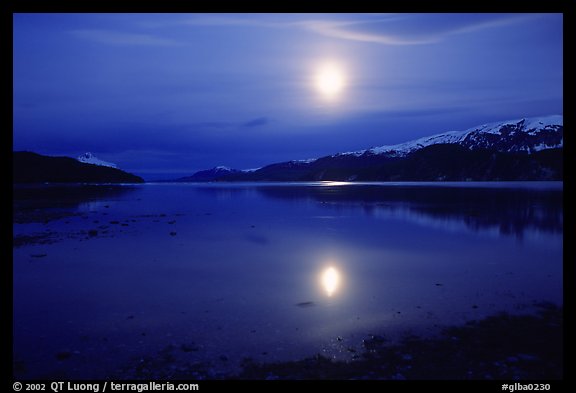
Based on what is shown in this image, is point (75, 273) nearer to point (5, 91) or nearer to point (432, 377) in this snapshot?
point (5, 91)

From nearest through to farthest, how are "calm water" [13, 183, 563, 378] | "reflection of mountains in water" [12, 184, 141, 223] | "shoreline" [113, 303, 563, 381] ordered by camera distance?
1. "shoreline" [113, 303, 563, 381]
2. "calm water" [13, 183, 563, 378]
3. "reflection of mountains in water" [12, 184, 141, 223]

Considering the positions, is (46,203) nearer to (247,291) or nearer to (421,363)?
(247,291)

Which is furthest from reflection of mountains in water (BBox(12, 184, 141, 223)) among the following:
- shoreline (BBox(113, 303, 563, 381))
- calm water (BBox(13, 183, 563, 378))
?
shoreline (BBox(113, 303, 563, 381))

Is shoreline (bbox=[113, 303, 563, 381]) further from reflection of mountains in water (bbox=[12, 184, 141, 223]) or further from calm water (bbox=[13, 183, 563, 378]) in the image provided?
reflection of mountains in water (bbox=[12, 184, 141, 223])

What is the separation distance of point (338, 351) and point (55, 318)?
11.1 metres

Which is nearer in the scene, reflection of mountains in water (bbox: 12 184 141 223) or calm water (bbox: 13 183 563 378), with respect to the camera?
calm water (bbox: 13 183 563 378)

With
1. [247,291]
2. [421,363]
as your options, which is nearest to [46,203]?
[247,291]

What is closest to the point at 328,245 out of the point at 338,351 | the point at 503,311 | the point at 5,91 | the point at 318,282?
the point at 318,282

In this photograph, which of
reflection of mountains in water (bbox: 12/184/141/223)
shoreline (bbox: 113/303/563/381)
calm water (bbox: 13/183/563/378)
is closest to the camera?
shoreline (bbox: 113/303/563/381)

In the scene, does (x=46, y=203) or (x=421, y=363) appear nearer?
(x=421, y=363)

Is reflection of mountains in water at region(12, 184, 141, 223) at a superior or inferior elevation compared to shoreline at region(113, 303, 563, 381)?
superior

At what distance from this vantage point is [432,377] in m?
10.4

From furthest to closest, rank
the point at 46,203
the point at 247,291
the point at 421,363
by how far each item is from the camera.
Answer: the point at 46,203, the point at 247,291, the point at 421,363

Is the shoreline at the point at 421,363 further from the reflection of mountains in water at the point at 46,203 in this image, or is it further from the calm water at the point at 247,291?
the reflection of mountains in water at the point at 46,203
